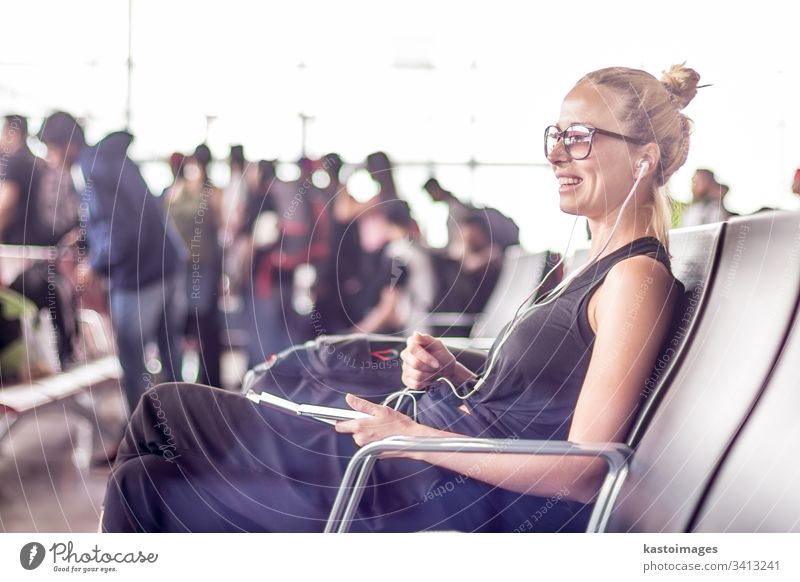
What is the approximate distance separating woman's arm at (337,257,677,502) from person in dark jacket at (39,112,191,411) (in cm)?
36

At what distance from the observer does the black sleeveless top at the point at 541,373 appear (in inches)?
36.4

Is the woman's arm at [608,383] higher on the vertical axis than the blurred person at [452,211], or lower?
lower

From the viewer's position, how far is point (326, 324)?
104cm

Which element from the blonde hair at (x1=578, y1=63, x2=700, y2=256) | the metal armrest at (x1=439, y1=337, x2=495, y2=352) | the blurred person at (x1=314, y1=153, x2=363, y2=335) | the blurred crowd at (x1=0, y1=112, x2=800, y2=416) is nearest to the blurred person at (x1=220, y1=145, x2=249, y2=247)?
the blurred crowd at (x1=0, y1=112, x2=800, y2=416)

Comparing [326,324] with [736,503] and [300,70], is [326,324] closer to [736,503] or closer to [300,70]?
[300,70]

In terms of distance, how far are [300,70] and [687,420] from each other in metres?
0.68

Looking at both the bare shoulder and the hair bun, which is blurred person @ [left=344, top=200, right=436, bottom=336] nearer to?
the bare shoulder

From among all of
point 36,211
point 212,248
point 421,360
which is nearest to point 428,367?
point 421,360

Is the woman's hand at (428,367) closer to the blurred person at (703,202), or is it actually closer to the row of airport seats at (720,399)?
the row of airport seats at (720,399)
